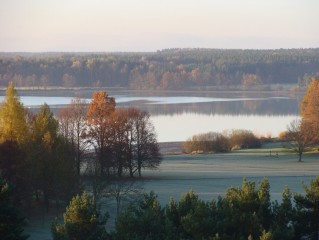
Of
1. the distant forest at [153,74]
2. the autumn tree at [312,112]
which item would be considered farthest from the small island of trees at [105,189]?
the distant forest at [153,74]

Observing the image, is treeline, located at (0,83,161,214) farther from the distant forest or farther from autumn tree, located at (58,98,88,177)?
the distant forest

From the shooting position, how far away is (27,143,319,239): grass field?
32562mm

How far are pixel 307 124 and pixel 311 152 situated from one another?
8.08ft

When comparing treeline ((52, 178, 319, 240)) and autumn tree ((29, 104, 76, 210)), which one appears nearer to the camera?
treeline ((52, 178, 319, 240))

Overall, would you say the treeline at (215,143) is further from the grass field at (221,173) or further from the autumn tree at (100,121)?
the autumn tree at (100,121)

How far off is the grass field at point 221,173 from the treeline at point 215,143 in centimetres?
178

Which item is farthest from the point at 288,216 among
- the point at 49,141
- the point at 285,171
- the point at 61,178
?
the point at 285,171

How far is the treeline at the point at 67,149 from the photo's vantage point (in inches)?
1063

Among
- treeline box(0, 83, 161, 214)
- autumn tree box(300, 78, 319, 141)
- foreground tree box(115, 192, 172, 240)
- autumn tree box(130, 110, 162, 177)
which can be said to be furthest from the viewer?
autumn tree box(300, 78, 319, 141)

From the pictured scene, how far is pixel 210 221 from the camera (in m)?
17.6

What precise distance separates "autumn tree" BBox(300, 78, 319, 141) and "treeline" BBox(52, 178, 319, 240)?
105 ft

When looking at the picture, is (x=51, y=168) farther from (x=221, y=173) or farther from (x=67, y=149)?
(x=221, y=173)

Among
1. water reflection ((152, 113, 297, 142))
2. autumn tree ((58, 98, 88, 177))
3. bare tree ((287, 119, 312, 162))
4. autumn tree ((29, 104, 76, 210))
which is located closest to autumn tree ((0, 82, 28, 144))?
autumn tree ((29, 104, 76, 210))

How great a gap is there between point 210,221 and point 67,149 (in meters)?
13.9
